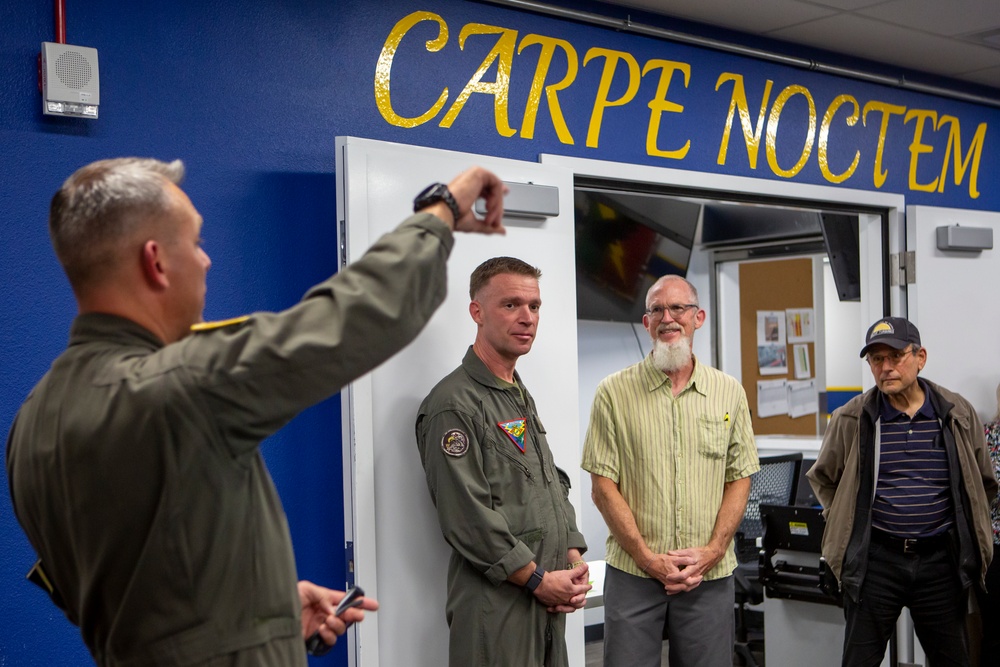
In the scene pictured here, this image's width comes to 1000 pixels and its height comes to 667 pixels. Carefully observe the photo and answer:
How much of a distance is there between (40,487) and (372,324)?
446 mm

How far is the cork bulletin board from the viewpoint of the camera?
694 centimetres

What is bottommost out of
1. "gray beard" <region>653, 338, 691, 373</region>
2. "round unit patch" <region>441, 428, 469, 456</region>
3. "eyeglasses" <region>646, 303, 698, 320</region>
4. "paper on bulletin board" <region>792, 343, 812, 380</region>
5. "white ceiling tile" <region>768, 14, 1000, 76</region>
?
"round unit patch" <region>441, 428, 469, 456</region>

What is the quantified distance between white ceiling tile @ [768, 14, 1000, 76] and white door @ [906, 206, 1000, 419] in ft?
2.20

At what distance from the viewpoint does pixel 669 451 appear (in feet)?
10.4

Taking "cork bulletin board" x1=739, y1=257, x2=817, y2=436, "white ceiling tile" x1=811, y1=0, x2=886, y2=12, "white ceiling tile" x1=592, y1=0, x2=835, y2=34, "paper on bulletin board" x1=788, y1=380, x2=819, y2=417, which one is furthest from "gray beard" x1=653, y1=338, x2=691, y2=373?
"paper on bulletin board" x1=788, y1=380, x2=819, y2=417

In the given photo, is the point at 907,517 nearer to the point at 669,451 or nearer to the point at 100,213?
the point at 669,451

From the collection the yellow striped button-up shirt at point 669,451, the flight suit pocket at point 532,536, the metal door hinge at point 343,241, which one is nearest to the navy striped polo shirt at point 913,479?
the yellow striped button-up shirt at point 669,451

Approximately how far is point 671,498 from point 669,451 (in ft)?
0.49

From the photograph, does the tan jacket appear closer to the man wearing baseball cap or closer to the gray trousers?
the man wearing baseball cap

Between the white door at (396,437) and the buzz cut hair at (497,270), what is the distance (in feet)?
0.28

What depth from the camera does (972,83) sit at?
490 cm

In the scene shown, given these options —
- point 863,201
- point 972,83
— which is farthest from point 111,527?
point 972,83

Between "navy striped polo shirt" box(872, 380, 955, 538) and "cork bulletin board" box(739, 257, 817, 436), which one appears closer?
"navy striped polo shirt" box(872, 380, 955, 538)

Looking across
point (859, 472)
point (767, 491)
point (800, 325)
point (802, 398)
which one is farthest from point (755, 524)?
point (800, 325)
